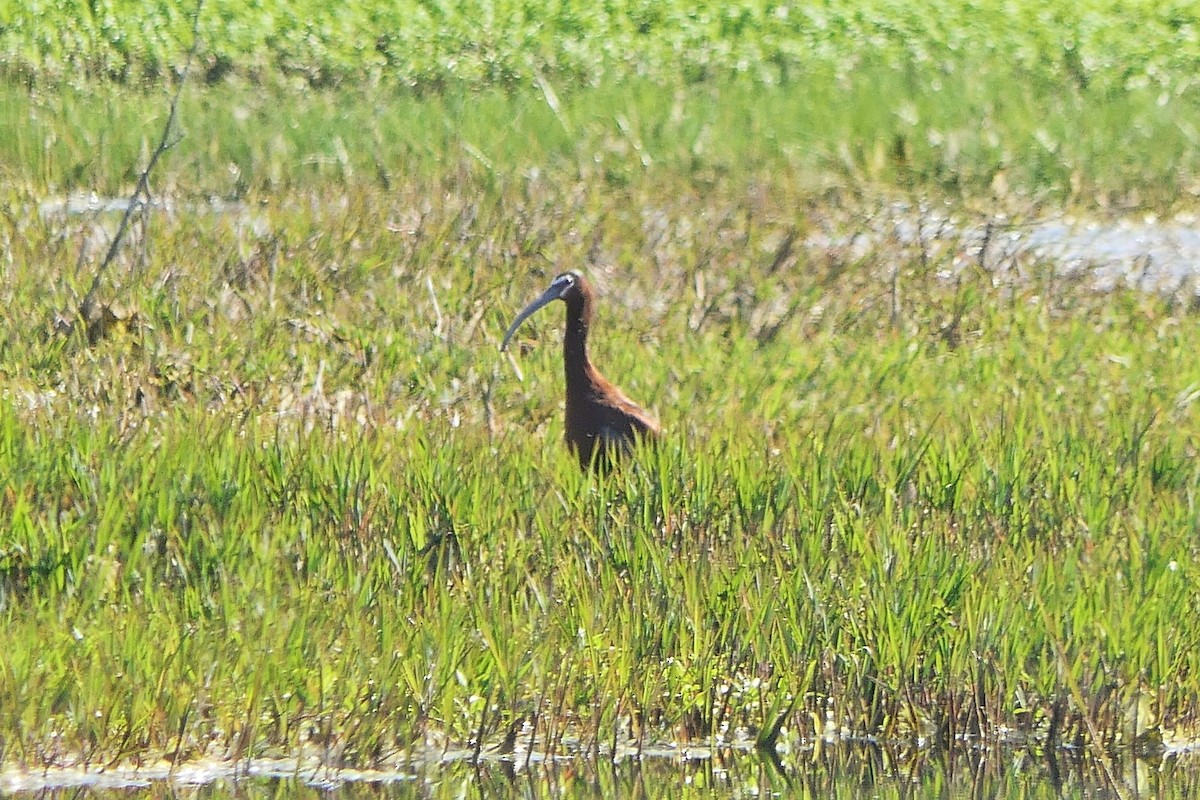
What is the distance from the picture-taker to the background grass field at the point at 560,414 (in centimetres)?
475

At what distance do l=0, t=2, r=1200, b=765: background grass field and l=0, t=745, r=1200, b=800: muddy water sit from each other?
6 cm

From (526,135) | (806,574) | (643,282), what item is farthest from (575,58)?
(806,574)

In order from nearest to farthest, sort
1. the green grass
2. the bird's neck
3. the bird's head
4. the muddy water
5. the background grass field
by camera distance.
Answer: the muddy water < the green grass < the background grass field < the bird's neck < the bird's head

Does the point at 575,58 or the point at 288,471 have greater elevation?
the point at 288,471

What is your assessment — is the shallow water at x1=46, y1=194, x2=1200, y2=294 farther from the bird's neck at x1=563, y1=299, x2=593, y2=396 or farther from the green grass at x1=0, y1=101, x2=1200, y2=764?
the bird's neck at x1=563, y1=299, x2=593, y2=396

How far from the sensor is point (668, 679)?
15.7 feet

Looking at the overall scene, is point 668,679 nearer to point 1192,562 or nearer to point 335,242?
point 1192,562

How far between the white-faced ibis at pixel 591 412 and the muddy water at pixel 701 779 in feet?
5.32

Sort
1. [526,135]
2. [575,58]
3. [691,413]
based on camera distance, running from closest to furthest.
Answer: [691,413] < [526,135] < [575,58]

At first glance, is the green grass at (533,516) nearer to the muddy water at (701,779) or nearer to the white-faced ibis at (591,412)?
the muddy water at (701,779)

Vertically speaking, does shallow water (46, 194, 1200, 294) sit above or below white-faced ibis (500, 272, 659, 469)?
below

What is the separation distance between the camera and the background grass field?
4746 millimetres

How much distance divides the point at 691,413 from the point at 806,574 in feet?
5.99

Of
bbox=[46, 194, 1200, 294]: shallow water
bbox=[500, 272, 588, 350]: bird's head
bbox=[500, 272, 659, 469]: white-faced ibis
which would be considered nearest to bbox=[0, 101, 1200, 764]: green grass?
bbox=[500, 272, 659, 469]: white-faced ibis
